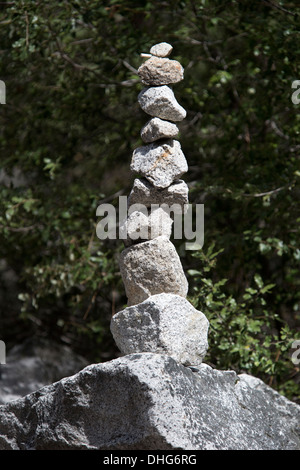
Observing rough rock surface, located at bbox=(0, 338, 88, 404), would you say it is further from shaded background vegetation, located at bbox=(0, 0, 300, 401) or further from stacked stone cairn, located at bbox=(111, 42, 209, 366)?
stacked stone cairn, located at bbox=(111, 42, 209, 366)

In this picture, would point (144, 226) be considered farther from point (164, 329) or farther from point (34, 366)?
point (34, 366)

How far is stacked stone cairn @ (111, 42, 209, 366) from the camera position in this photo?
3.54 metres

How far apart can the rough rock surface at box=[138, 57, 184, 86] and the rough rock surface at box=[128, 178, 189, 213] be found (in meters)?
0.58

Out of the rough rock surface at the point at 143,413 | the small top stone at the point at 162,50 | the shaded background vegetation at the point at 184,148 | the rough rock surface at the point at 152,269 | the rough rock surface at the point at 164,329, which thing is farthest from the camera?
the shaded background vegetation at the point at 184,148

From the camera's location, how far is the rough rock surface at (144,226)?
12.2 feet

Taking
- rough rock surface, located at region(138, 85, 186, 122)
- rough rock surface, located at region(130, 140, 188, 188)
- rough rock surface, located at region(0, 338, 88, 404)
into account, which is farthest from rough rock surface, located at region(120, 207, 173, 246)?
rough rock surface, located at region(0, 338, 88, 404)

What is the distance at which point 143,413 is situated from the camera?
10.4 feet

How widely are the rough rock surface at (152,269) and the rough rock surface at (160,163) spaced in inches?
13.4

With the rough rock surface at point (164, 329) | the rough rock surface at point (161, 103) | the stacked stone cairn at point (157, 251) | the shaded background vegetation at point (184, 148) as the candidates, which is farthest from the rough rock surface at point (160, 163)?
the shaded background vegetation at point (184, 148)

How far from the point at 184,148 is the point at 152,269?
313cm

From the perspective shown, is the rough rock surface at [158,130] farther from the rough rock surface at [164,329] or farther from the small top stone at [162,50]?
the rough rock surface at [164,329]

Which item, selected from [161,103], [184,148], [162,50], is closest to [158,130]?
[161,103]

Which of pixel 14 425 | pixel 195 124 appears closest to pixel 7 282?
pixel 195 124
